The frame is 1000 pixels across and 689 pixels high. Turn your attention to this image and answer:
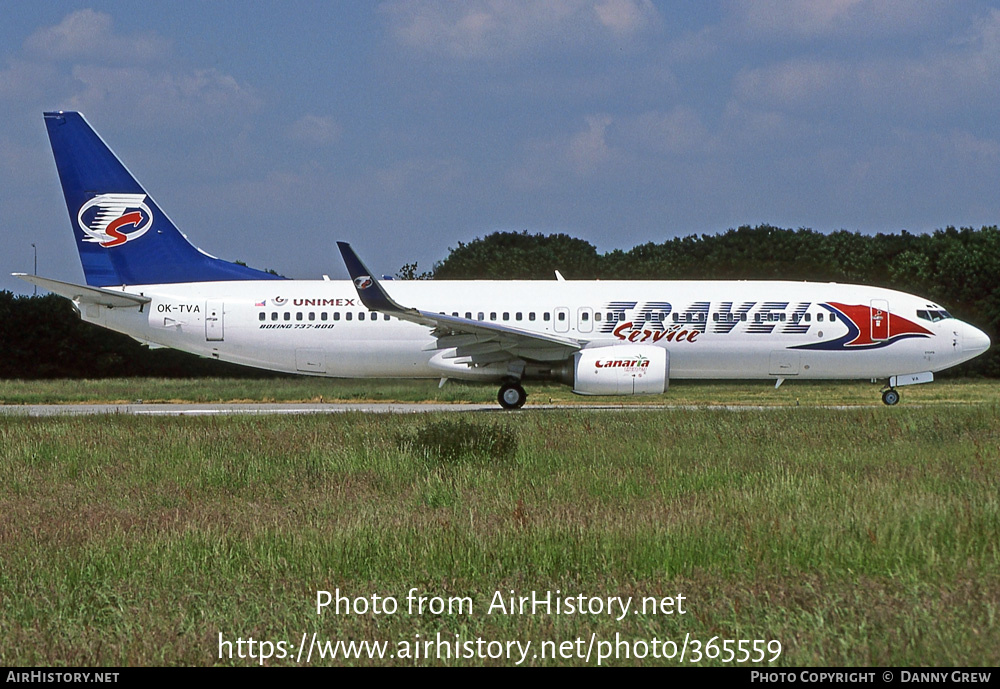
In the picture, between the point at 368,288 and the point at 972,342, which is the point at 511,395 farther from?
the point at 972,342

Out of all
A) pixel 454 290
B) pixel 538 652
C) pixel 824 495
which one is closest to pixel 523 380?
pixel 454 290

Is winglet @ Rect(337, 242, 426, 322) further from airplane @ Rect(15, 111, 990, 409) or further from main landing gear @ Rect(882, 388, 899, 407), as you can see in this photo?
main landing gear @ Rect(882, 388, 899, 407)

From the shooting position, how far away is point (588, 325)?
24594 millimetres

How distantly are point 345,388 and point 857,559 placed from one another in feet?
85.2

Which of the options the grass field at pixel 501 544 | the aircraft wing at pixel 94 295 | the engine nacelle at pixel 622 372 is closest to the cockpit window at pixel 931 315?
the engine nacelle at pixel 622 372

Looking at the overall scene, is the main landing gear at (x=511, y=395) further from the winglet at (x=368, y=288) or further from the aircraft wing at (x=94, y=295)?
the aircraft wing at (x=94, y=295)

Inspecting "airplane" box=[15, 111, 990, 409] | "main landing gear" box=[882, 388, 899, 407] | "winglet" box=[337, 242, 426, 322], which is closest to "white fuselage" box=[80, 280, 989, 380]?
"airplane" box=[15, 111, 990, 409]

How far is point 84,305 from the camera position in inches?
976

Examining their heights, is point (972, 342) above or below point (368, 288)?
below

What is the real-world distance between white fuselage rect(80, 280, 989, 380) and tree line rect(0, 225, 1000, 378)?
13.1 m

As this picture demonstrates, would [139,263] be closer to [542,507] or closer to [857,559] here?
[542,507]

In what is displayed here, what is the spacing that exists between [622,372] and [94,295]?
A: 12778 mm

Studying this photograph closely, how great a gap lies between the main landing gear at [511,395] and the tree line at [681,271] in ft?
53.1

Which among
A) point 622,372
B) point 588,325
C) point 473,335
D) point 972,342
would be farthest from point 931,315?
point 473,335
